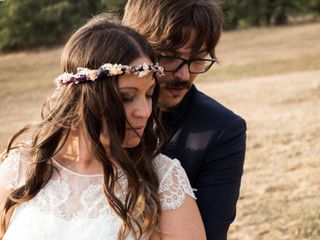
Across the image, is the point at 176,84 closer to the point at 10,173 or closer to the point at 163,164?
the point at 163,164

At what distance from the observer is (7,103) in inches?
639

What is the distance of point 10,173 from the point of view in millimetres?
2316

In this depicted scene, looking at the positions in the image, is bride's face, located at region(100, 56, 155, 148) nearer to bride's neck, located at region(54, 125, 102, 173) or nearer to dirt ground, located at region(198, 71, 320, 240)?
bride's neck, located at region(54, 125, 102, 173)

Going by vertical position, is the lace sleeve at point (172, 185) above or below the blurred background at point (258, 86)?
above

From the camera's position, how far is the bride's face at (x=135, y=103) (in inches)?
82.9

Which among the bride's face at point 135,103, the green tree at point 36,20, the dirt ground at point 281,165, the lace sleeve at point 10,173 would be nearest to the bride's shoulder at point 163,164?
the bride's face at point 135,103

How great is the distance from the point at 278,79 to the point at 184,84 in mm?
13740

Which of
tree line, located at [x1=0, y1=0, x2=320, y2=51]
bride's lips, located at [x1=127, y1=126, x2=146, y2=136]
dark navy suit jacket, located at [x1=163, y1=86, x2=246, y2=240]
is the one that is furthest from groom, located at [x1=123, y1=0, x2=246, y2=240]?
tree line, located at [x1=0, y1=0, x2=320, y2=51]

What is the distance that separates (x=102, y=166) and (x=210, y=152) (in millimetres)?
506

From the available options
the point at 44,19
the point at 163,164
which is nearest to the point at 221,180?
the point at 163,164

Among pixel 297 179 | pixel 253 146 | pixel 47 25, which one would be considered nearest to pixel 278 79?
pixel 253 146

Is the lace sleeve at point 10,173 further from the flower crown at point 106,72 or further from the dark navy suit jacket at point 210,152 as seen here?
the dark navy suit jacket at point 210,152

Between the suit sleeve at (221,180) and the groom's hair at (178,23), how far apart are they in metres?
0.38

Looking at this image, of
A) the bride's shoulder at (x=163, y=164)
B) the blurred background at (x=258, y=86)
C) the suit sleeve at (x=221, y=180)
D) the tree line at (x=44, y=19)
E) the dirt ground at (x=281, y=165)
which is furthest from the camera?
the tree line at (x=44, y=19)
